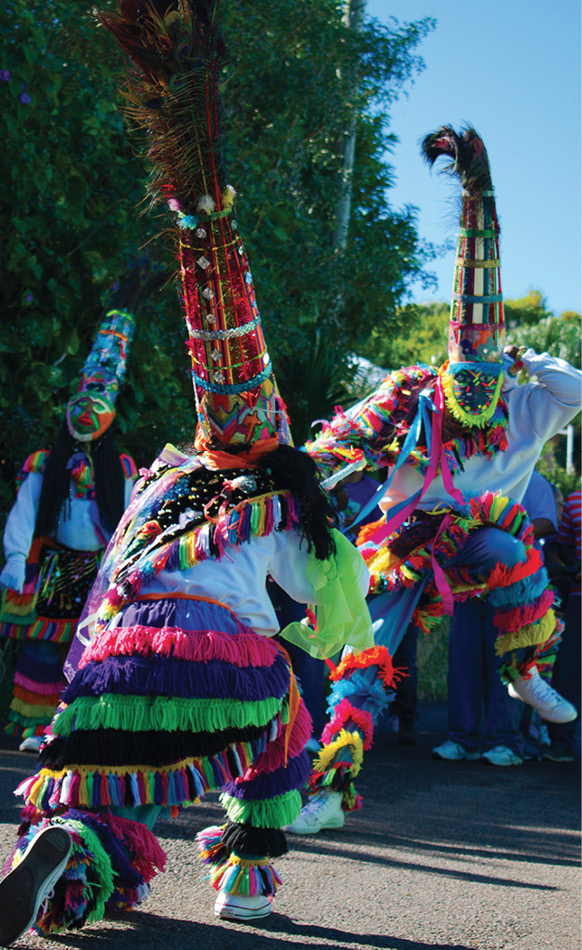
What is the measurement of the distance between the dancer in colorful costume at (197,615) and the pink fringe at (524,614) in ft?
5.28

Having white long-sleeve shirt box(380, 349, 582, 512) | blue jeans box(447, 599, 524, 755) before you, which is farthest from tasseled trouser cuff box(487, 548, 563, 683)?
blue jeans box(447, 599, 524, 755)

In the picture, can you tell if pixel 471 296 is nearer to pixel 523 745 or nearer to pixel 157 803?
pixel 157 803

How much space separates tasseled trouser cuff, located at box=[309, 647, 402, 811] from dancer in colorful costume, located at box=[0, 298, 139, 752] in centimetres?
172

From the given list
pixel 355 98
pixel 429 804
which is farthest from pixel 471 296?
pixel 355 98

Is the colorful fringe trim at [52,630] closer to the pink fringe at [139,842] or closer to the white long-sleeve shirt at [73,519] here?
the white long-sleeve shirt at [73,519]

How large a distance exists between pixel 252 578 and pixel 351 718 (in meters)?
1.54

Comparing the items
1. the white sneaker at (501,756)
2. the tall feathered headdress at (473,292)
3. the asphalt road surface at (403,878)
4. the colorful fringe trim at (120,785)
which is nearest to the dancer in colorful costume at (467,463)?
the tall feathered headdress at (473,292)

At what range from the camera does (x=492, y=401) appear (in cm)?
455

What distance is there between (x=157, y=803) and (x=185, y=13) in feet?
6.61

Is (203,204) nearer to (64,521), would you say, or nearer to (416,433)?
(416,433)

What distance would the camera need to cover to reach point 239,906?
9.80ft

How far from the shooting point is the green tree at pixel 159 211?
6508 mm

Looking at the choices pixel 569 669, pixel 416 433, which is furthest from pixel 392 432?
pixel 569 669

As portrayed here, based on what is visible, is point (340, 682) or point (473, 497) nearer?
point (340, 682)
